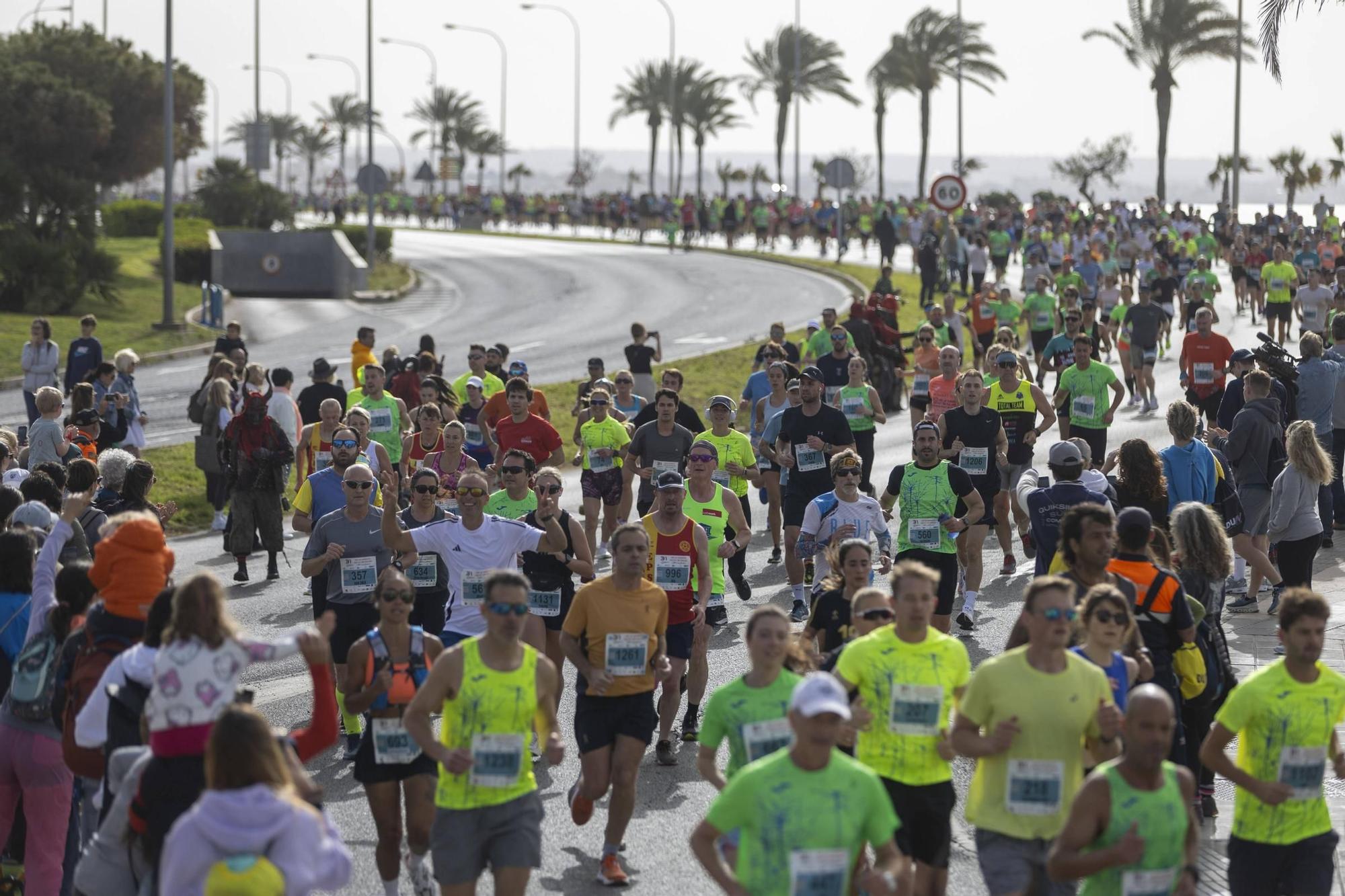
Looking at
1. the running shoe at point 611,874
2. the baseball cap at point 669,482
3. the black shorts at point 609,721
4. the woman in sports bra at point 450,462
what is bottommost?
the running shoe at point 611,874

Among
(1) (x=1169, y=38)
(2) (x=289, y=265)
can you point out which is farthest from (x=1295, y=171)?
(2) (x=289, y=265)

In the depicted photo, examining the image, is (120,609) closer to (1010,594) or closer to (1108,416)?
(1010,594)

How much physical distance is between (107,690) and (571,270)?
47.0 m

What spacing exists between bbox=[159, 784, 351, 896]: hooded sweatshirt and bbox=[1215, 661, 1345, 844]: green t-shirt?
3.58m

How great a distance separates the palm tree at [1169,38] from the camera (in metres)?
58.8

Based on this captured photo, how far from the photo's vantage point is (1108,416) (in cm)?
1667

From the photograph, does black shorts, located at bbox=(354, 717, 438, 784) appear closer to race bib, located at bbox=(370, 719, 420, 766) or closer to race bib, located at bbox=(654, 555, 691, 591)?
race bib, located at bbox=(370, 719, 420, 766)

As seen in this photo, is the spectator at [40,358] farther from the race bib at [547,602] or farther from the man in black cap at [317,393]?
the race bib at [547,602]

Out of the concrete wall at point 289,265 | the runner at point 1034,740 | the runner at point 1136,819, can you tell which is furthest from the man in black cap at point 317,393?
the concrete wall at point 289,265

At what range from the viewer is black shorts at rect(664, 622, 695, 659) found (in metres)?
10.2

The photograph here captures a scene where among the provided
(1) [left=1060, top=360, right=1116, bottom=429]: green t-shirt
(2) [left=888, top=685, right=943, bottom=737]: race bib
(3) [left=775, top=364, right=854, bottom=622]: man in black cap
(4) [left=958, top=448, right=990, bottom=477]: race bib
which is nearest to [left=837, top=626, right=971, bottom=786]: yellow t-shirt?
(2) [left=888, top=685, right=943, bottom=737]: race bib

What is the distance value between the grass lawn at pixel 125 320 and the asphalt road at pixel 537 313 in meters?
1.16

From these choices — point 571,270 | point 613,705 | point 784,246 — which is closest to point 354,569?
point 613,705

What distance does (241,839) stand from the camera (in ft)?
17.4
